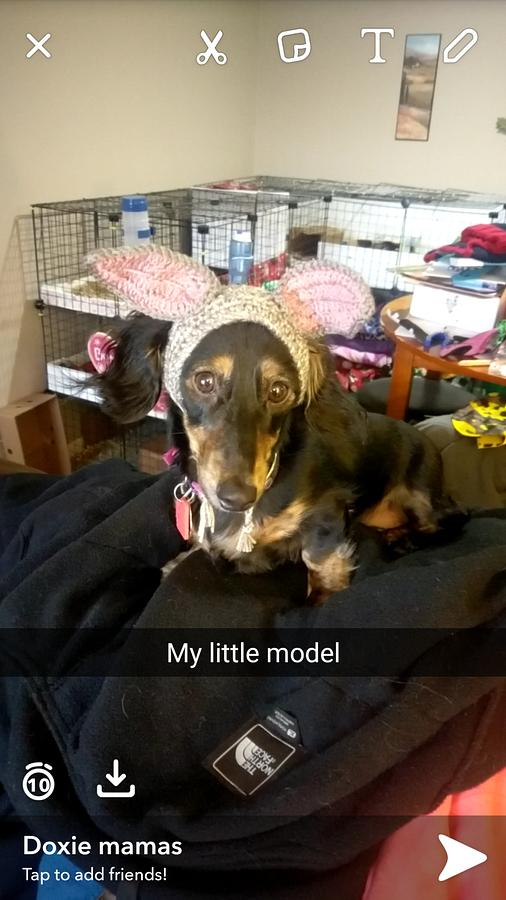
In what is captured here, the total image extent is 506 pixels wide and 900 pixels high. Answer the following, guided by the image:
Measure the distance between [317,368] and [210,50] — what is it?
7.00ft

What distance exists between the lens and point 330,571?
111cm

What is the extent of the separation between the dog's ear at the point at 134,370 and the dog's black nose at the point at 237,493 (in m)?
0.25

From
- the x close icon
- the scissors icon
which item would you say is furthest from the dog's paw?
the scissors icon

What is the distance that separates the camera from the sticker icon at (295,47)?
9.29ft

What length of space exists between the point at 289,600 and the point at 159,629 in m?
0.23

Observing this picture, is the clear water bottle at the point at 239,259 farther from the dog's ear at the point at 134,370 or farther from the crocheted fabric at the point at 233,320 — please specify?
the crocheted fabric at the point at 233,320

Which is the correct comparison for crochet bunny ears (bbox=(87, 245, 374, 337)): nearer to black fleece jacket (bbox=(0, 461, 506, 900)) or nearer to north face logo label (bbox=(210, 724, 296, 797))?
black fleece jacket (bbox=(0, 461, 506, 900))

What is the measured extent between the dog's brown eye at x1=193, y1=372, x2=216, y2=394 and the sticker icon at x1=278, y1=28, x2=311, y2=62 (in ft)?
7.96

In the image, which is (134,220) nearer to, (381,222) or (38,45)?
(38,45)

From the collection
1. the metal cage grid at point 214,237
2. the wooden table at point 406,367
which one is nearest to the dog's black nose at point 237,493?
the wooden table at point 406,367

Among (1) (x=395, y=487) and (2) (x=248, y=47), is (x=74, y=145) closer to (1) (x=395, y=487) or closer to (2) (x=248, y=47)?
(2) (x=248, y=47)

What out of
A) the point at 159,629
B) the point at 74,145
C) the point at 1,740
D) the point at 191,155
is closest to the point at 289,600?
the point at 159,629

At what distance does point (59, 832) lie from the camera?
85 centimetres

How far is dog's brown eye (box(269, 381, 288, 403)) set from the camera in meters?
0.98
